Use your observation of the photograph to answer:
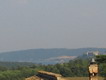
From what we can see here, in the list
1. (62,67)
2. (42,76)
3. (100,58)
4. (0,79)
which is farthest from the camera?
(62,67)

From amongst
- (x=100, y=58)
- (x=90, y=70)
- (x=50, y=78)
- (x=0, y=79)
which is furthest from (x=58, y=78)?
(x=0, y=79)

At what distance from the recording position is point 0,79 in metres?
182

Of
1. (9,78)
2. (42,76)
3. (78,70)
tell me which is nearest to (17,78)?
(9,78)

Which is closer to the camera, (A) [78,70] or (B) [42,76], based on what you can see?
(B) [42,76]

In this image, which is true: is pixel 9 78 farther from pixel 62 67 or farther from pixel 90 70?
pixel 90 70

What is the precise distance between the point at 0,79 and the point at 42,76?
151 metres

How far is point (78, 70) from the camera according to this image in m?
187

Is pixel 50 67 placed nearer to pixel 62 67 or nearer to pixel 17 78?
pixel 62 67

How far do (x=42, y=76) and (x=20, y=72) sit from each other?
6471 inches

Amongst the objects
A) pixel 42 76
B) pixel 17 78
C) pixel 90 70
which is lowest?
pixel 17 78

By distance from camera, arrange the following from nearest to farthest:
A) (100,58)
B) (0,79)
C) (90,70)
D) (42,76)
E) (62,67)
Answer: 1. (90,70)
2. (100,58)
3. (42,76)
4. (0,79)
5. (62,67)

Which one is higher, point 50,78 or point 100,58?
point 100,58

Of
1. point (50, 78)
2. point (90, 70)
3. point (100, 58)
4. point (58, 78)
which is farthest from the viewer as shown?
point (50, 78)

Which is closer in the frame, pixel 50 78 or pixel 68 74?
pixel 50 78
